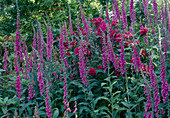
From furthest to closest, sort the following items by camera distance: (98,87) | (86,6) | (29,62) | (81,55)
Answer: (86,6)
(29,62)
(98,87)
(81,55)

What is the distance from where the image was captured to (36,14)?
9.34m

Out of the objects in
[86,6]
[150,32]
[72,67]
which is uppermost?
[86,6]

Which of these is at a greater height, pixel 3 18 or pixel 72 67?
pixel 3 18

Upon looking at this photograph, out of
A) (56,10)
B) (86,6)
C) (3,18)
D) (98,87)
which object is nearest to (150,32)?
(98,87)

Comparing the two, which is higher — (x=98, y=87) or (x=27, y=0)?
(x=27, y=0)

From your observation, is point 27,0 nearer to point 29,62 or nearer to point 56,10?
point 56,10

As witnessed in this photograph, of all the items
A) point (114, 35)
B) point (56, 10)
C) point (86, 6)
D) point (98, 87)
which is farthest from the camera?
point (56, 10)

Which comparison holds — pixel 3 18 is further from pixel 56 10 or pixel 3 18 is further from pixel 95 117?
pixel 95 117

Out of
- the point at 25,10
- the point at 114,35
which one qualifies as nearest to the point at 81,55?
the point at 114,35

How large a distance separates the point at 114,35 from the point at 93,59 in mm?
605

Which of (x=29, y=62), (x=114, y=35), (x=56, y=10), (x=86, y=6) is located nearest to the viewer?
(x=114, y=35)

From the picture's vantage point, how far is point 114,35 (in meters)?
3.86

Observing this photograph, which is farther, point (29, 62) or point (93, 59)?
point (29, 62)

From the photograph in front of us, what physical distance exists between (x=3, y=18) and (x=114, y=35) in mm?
7291
